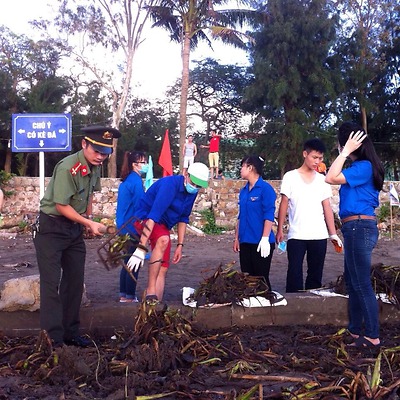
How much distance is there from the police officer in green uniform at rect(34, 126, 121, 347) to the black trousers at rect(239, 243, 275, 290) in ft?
5.48

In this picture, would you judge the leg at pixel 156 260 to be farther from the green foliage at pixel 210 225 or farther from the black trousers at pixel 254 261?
the green foliage at pixel 210 225

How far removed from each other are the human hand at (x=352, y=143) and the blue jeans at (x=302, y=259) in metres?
1.39

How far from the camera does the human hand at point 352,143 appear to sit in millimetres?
4113

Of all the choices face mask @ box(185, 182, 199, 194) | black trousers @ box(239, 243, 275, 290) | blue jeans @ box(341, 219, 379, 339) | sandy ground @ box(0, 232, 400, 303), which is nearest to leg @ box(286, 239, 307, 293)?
black trousers @ box(239, 243, 275, 290)

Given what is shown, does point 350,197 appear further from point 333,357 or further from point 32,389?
point 32,389

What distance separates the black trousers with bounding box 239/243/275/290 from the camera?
5336 mm

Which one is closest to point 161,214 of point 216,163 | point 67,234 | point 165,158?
point 67,234

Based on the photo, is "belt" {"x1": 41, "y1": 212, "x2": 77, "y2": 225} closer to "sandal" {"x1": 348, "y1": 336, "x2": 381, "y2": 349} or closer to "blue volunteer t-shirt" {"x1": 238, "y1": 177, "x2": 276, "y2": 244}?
"blue volunteer t-shirt" {"x1": 238, "y1": 177, "x2": 276, "y2": 244}

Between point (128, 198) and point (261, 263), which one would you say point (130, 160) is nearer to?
point (128, 198)

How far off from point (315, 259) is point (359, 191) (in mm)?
1375

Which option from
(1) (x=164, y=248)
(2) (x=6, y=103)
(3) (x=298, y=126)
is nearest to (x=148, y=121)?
(2) (x=6, y=103)

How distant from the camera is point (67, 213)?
13.7 ft

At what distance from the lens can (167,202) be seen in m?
4.80

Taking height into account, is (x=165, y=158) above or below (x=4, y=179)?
above
